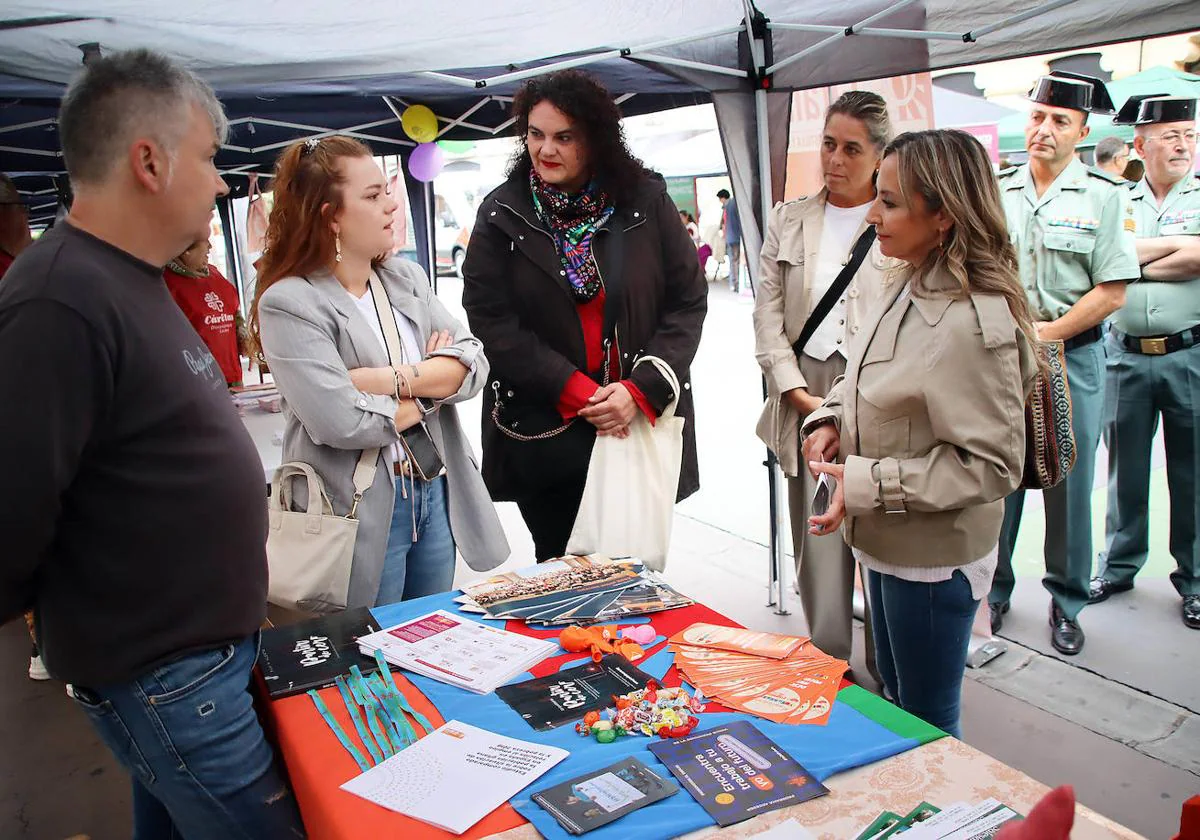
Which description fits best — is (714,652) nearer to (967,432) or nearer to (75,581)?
(967,432)

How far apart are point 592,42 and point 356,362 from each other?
1717 mm

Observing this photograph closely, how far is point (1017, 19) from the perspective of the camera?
243 centimetres

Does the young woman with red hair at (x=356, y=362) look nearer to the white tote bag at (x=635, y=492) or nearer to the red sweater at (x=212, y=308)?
the white tote bag at (x=635, y=492)

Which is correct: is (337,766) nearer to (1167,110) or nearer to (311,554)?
(311,554)

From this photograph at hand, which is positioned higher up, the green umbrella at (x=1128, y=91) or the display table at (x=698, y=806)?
the green umbrella at (x=1128, y=91)

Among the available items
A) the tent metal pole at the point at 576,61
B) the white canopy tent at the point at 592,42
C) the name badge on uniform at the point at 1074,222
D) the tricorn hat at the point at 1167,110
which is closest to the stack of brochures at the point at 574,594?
the white canopy tent at the point at 592,42

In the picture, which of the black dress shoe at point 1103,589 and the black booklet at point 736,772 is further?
the black dress shoe at point 1103,589

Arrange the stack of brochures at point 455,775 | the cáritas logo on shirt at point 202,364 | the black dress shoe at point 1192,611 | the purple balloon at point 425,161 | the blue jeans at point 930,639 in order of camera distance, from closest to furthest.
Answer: the stack of brochures at point 455,775 → the cáritas logo on shirt at point 202,364 → the blue jeans at point 930,639 → the black dress shoe at point 1192,611 → the purple balloon at point 425,161

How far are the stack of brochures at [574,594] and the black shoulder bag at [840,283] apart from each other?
1096 millimetres

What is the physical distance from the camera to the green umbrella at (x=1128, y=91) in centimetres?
518

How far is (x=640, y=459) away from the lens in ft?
7.93

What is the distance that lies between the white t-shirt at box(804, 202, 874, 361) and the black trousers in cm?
86

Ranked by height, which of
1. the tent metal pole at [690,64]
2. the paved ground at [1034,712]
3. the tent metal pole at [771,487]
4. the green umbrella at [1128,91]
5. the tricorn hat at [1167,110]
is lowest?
the paved ground at [1034,712]

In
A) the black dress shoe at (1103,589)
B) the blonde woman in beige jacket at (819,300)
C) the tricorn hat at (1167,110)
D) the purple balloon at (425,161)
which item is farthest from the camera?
the purple balloon at (425,161)
